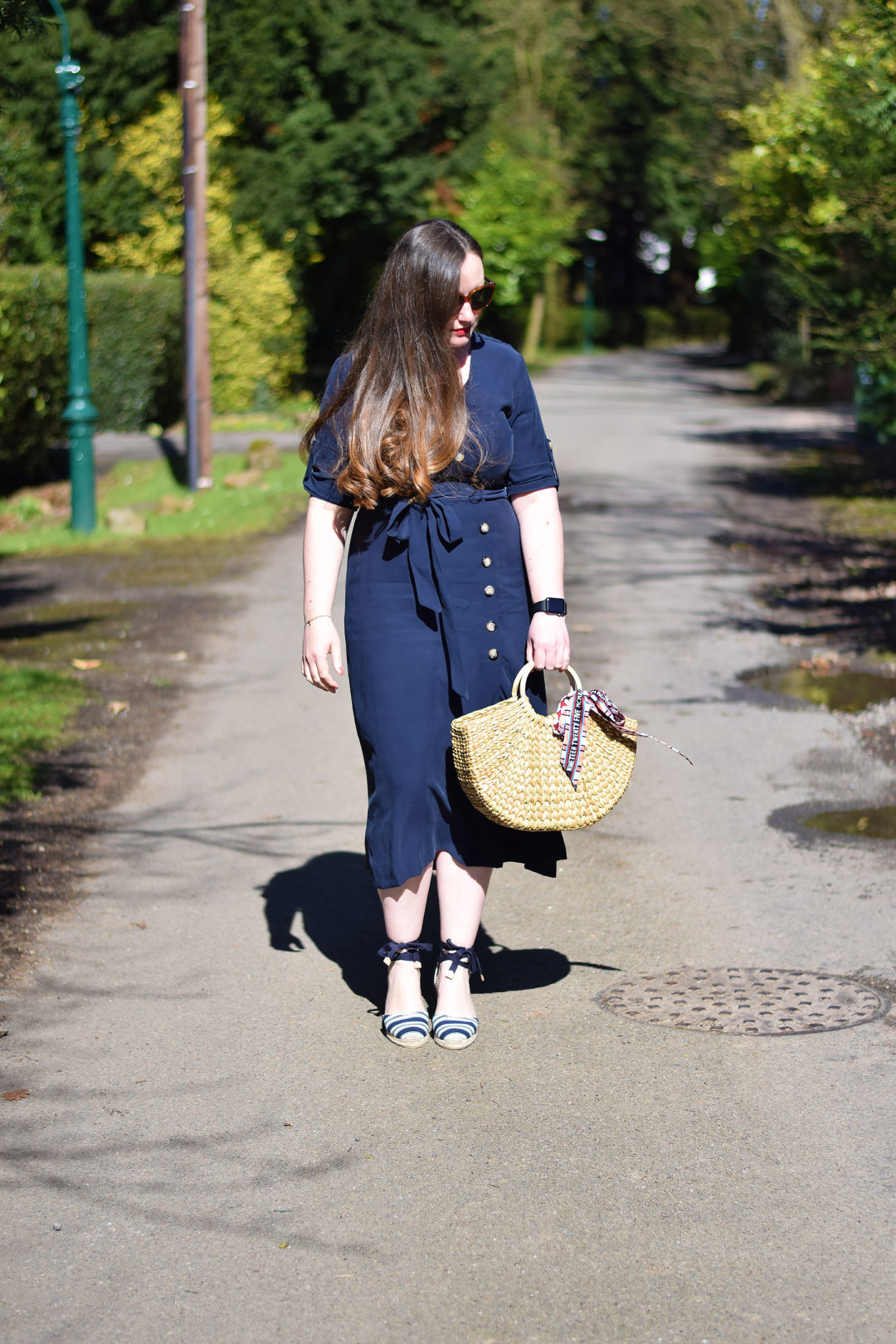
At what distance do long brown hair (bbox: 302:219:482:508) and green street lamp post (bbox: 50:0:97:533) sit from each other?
403 inches

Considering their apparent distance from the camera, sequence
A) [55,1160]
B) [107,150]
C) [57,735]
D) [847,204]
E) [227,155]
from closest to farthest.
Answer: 1. [55,1160]
2. [57,735]
3. [847,204]
4. [107,150]
5. [227,155]

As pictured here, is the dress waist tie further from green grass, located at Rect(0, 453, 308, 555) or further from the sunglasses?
green grass, located at Rect(0, 453, 308, 555)

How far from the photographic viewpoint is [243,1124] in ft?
11.2

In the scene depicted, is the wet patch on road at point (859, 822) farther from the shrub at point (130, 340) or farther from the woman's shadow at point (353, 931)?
the shrub at point (130, 340)

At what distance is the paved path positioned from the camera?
2740 millimetres

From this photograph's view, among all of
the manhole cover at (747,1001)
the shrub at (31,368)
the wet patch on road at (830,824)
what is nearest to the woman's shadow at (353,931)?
the manhole cover at (747,1001)

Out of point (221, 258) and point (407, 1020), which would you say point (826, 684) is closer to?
point (407, 1020)

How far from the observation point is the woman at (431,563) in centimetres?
365

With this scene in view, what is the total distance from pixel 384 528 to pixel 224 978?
1481 millimetres

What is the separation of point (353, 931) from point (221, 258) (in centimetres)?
2154

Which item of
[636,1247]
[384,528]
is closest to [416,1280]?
[636,1247]

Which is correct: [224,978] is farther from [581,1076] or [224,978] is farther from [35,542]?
[35,542]

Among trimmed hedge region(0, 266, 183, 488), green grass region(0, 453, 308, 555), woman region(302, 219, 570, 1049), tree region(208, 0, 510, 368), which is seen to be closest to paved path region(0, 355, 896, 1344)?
woman region(302, 219, 570, 1049)

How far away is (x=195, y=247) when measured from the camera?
15.9 metres
